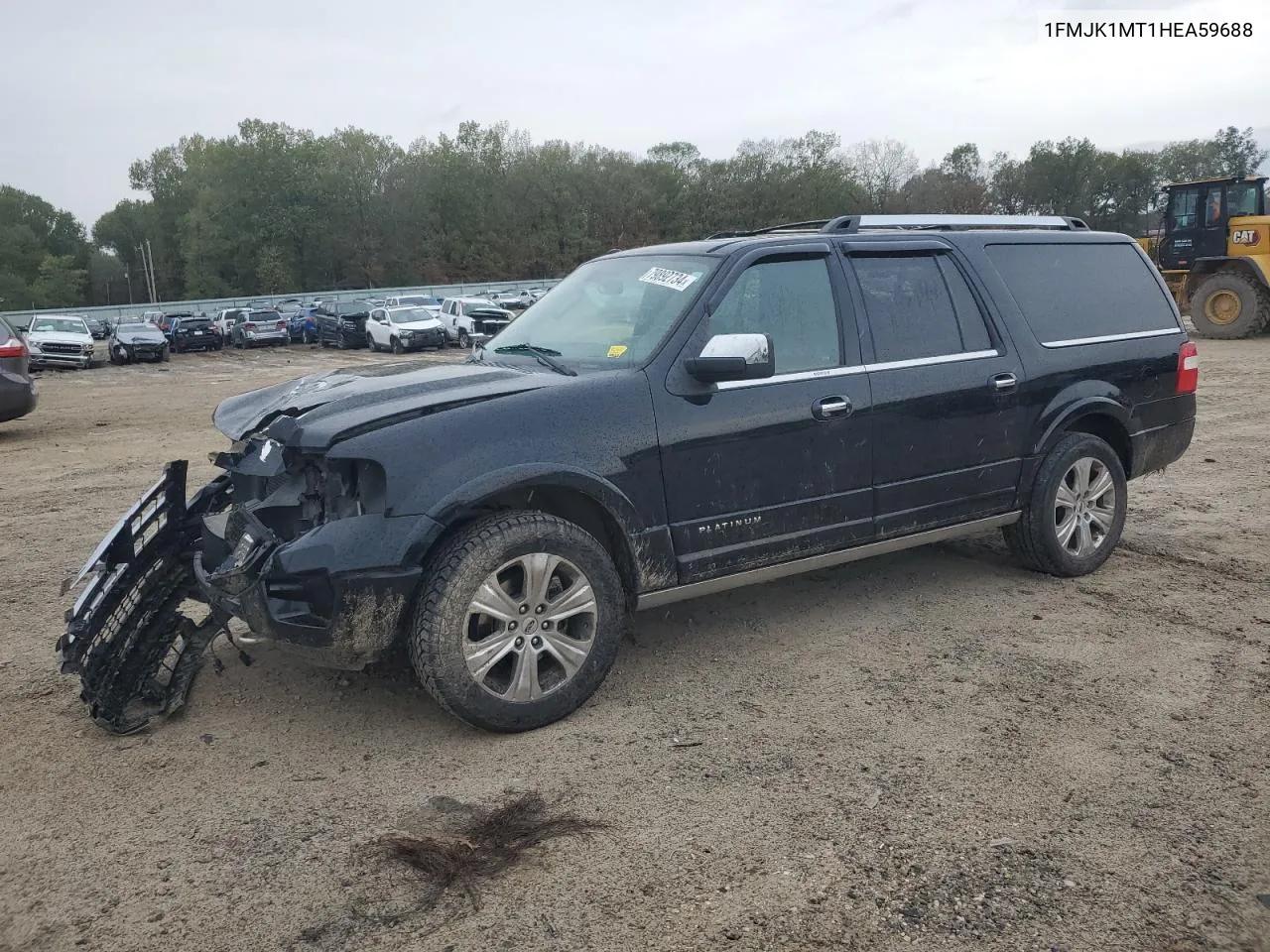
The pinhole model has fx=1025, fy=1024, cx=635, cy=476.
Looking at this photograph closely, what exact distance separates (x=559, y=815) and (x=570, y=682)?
69 cm

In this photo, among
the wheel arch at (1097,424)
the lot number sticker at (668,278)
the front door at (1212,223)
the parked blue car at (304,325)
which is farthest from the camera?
the parked blue car at (304,325)

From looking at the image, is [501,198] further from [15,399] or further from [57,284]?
[15,399]

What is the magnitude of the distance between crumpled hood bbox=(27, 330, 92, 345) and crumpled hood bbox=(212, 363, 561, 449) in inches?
1098

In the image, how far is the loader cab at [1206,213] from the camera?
19.9 m

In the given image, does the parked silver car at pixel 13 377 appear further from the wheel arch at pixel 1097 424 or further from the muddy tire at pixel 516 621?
the wheel arch at pixel 1097 424

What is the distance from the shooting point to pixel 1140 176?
7806 cm

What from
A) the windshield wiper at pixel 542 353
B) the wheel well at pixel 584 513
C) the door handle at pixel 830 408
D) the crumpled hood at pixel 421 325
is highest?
the crumpled hood at pixel 421 325

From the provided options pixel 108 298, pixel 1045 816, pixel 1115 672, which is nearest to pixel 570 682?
pixel 1045 816

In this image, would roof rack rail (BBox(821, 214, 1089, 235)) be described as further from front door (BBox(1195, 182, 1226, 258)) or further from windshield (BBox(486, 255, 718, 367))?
front door (BBox(1195, 182, 1226, 258))

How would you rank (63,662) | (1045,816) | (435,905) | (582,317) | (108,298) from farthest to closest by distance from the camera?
(108,298) < (582,317) < (63,662) < (1045,816) < (435,905)

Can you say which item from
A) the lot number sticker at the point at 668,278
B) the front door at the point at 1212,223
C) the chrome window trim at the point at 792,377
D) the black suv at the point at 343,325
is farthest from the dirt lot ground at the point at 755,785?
the black suv at the point at 343,325

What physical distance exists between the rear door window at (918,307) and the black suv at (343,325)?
31268mm

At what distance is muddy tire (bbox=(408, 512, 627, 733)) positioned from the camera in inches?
140

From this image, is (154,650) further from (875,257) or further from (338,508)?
(875,257)
